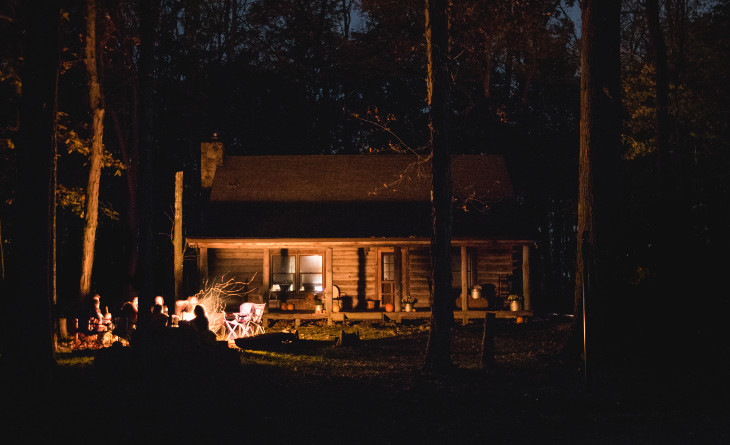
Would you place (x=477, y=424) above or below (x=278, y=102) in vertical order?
below

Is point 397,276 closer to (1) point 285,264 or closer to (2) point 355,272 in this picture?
(2) point 355,272

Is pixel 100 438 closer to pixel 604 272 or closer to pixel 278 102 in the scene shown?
pixel 604 272

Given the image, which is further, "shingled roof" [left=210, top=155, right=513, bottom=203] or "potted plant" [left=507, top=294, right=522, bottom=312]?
"shingled roof" [left=210, top=155, right=513, bottom=203]

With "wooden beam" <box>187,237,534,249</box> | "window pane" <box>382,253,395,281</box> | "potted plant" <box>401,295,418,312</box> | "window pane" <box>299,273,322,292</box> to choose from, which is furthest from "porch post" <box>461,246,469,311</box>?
"window pane" <box>299,273,322,292</box>

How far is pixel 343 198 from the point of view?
25047 millimetres

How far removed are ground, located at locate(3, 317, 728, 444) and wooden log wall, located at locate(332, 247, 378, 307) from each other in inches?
401

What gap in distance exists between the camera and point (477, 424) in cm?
857

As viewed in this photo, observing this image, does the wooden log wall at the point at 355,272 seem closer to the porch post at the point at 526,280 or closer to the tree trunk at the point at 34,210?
the porch post at the point at 526,280

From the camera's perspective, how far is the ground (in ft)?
26.2

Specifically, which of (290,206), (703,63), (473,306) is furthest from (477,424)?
(703,63)

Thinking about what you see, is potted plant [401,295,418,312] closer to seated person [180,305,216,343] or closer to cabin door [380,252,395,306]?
cabin door [380,252,395,306]

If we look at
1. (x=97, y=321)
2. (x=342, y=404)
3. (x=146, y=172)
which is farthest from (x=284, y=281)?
(x=342, y=404)

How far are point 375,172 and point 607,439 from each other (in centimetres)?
1882

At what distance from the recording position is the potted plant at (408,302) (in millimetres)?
23016
